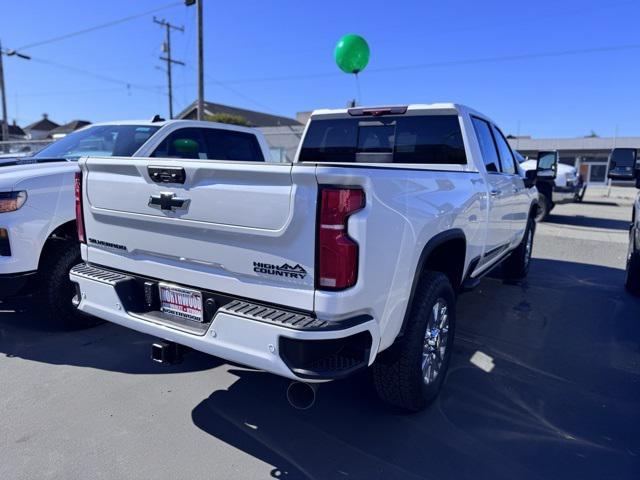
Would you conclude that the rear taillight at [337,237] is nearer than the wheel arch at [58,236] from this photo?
Yes

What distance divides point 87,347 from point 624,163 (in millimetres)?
5864

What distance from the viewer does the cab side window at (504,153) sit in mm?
5098

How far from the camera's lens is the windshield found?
17.3ft

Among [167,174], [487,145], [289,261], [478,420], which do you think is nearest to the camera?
[289,261]

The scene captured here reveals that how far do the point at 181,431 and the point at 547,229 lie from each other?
1156cm

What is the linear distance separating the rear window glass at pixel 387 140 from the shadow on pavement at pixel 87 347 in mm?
2311

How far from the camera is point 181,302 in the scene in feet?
9.13

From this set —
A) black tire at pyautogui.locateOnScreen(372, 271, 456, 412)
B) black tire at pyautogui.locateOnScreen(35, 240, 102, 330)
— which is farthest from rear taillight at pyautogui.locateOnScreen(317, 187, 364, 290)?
black tire at pyautogui.locateOnScreen(35, 240, 102, 330)

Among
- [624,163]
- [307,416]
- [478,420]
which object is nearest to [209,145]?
[307,416]

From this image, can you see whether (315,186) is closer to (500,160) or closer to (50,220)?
(50,220)

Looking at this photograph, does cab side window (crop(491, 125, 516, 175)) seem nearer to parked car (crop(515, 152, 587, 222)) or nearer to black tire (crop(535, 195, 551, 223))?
parked car (crop(515, 152, 587, 222))

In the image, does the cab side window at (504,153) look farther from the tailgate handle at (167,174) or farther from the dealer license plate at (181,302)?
the dealer license plate at (181,302)

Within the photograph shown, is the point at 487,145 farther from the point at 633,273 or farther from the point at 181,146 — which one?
the point at 181,146

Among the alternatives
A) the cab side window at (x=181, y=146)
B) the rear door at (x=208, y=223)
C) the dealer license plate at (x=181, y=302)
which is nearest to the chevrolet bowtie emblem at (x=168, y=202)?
the rear door at (x=208, y=223)
